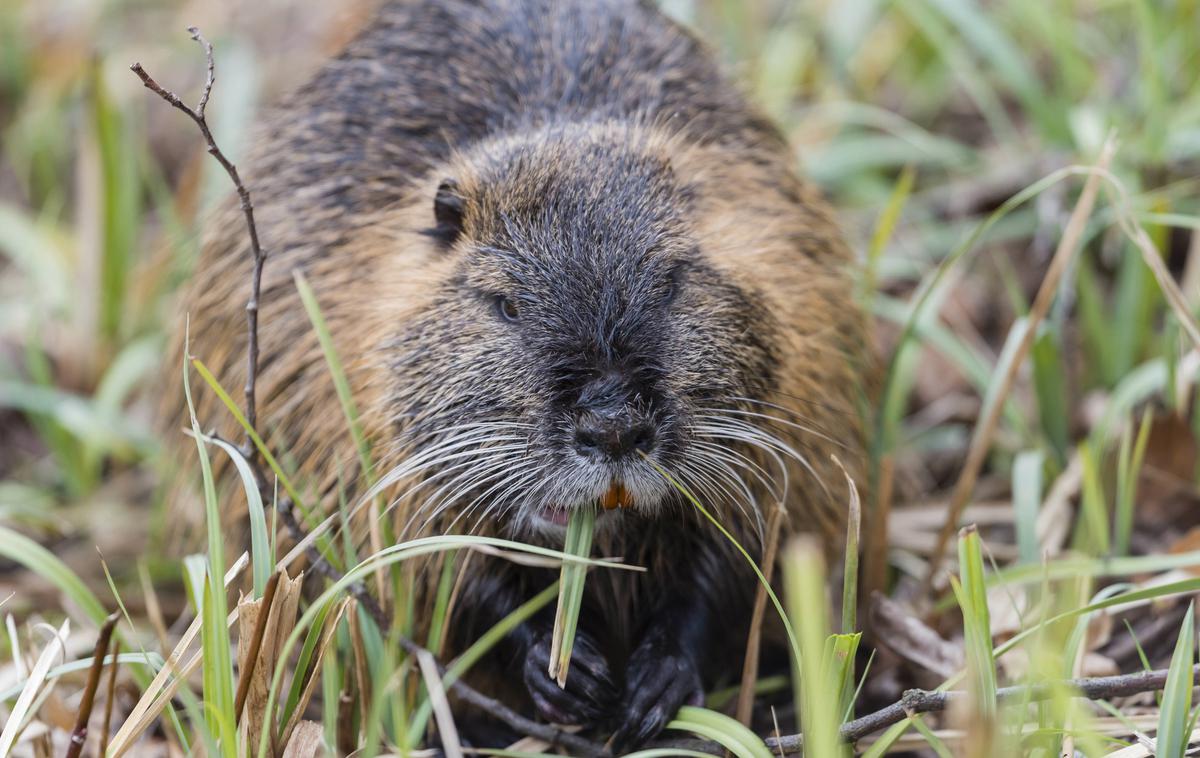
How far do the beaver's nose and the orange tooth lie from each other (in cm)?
10

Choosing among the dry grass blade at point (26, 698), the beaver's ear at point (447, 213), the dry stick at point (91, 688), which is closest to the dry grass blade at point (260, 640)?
the dry stick at point (91, 688)

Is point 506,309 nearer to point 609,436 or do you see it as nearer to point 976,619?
point 609,436

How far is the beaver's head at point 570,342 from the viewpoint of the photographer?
246cm

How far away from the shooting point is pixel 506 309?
2689mm

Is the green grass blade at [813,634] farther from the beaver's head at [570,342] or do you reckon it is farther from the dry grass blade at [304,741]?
the dry grass blade at [304,741]

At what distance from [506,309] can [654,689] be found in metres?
0.82

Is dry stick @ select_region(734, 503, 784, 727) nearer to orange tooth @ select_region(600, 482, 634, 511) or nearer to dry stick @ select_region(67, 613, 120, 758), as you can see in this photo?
orange tooth @ select_region(600, 482, 634, 511)

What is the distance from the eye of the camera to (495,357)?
262 cm

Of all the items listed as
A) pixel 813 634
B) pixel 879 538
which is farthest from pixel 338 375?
pixel 879 538

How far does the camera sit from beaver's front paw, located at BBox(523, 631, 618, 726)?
2.76 metres

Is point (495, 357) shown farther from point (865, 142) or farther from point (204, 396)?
point (865, 142)

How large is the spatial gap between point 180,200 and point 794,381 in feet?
9.27

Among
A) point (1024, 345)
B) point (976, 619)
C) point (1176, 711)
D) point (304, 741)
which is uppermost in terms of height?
point (1024, 345)

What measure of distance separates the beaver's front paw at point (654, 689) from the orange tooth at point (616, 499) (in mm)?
489
